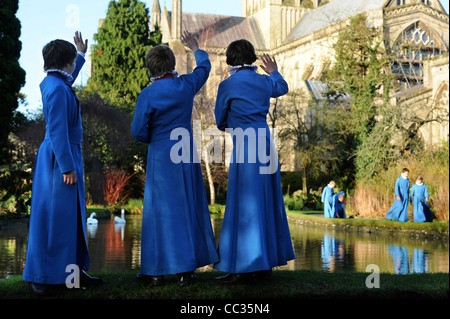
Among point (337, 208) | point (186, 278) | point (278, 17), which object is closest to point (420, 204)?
point (337, 208)

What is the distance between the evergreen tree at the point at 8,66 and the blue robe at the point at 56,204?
1717 cm

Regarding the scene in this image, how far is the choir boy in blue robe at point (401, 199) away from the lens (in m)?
17.8

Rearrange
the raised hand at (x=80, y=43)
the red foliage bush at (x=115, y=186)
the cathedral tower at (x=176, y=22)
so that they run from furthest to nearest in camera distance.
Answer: the cathedral tower at (x=176, y=22)
the red foliage bush at (x=115, y=186)
the raised hand at (x=80, y=43)

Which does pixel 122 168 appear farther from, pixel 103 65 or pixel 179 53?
pixel 179 53

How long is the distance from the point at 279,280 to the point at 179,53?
172 ft

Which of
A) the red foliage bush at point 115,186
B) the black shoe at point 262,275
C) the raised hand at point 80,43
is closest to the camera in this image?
the black shoe at point 262,275

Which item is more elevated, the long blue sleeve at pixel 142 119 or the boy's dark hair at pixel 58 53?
the boy's dark hair at pixel 58 53

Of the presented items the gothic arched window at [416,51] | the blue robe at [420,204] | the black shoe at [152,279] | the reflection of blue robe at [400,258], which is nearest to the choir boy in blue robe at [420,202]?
the blue robe at [420,204]

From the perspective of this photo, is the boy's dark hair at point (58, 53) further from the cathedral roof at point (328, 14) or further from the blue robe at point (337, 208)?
the cathedral roof at point (328, 14)

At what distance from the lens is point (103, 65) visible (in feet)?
121

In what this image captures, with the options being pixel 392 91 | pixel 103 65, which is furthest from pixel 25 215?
pixel 392 91

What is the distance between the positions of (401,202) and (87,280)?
14071 millimetres

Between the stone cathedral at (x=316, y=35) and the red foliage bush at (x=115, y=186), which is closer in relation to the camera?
the red foliage bush at (x=115, y=186)
